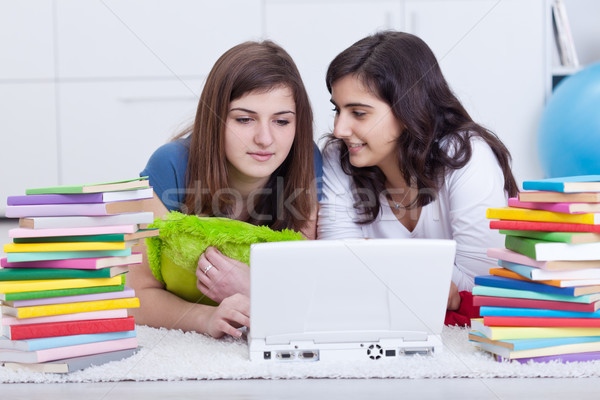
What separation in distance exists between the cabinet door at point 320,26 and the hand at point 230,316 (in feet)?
6.27

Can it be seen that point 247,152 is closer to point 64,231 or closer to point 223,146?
point 223,146

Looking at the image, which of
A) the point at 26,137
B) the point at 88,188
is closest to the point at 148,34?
the point at 26,137

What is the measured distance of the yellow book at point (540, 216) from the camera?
3.49ft

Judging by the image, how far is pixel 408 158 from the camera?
1766 mm

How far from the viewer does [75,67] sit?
10.3 ft

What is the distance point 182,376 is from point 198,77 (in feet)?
7.43

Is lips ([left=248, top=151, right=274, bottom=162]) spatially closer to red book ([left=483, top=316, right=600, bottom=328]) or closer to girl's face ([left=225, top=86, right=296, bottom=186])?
girl's face ([left=225, top=86, right=296, bottom=186])

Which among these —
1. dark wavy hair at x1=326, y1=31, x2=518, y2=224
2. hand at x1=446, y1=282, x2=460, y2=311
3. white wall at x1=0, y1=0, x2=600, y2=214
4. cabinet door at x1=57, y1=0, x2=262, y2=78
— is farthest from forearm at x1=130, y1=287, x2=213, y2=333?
cabinet door at x1=57, y1=0, x2=262, y2=78

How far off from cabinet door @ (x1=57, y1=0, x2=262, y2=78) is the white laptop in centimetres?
222

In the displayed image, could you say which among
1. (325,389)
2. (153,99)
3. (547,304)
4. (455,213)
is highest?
(153,99)

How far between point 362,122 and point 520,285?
74 centimetres

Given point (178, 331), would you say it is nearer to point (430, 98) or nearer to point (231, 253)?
point (231, 253)

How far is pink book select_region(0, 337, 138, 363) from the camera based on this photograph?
108 cm

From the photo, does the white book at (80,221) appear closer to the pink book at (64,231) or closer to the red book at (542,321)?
the pink book at (64,231)
